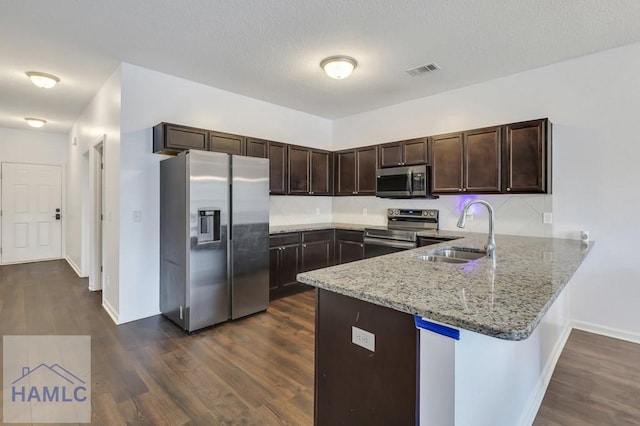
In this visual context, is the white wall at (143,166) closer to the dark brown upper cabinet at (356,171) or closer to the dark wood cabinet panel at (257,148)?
the dark wood cabinet panel at (257,148)

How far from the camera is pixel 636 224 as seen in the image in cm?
297

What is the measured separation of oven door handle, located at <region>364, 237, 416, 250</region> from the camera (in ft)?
12.9

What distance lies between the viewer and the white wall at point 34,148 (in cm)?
619

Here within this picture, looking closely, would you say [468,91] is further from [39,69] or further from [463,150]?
[39,69]

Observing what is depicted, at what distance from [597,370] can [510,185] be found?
1.80 m

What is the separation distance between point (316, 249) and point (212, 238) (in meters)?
1.76

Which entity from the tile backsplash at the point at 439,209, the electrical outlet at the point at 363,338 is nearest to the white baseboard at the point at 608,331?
the tile backsplash at the point at 439,209

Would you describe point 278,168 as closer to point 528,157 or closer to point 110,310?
point 110,310

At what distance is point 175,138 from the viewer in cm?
342

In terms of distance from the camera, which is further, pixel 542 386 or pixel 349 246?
pixel 349 246

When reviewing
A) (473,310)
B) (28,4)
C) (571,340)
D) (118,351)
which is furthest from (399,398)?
(28,4)

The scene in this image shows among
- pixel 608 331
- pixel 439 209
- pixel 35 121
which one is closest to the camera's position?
pixel 608 331

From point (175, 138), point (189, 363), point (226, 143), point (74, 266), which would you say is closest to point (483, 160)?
point (226, 143)

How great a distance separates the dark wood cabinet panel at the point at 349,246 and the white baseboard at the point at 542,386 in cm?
238
